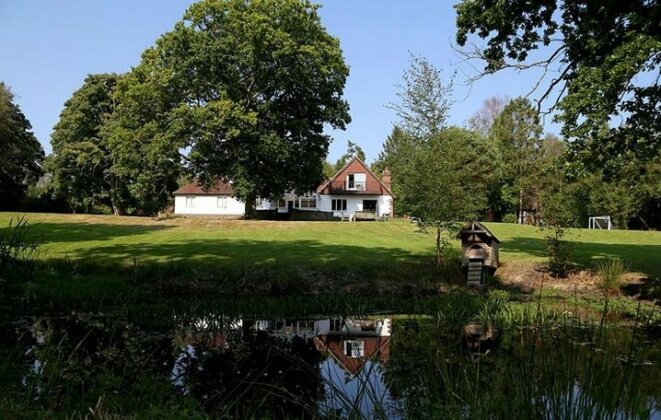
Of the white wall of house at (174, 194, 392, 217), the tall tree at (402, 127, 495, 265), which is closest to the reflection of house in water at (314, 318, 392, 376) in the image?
the tall tree at (402, 127, 495, 265)

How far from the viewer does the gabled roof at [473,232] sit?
1796cm

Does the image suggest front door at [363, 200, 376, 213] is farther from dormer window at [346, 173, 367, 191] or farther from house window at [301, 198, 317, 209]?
house window at [301, 198, 317, 209]

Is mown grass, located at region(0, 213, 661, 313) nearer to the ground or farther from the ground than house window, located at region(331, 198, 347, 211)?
nearer to the ground

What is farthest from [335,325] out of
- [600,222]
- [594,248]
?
[600,222]

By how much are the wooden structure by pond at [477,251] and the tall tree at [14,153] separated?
40.3 meters

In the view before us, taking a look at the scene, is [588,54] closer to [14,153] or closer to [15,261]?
[15,261]

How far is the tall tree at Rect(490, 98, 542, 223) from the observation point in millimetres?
58688

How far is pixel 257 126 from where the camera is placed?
4041 centimetres

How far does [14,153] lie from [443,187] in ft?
150

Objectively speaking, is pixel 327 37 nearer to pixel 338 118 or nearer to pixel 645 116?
pixel 338 118

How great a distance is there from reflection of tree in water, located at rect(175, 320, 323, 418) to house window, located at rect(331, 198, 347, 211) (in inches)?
1997

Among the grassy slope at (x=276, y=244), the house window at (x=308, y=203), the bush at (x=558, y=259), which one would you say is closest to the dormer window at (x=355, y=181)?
the house window at (x=308, y=203)

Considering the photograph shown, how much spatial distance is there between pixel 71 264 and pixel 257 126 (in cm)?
2565

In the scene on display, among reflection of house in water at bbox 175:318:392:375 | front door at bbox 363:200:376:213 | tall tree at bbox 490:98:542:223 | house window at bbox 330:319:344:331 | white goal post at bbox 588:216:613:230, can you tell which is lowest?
house window at bbox 330:319:344:331
